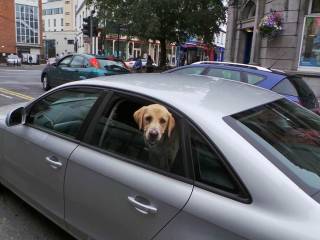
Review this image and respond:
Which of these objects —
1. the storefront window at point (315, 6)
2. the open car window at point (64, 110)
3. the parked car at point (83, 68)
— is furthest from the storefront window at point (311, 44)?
the open car window at point (64, 110)

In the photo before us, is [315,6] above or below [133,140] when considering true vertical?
above

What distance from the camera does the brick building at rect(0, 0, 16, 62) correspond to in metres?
66.5

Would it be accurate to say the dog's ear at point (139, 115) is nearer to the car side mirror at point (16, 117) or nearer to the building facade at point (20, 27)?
the car side mirror at point (16, 117)

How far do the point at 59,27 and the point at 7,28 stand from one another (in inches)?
1164

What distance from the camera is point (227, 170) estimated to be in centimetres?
213

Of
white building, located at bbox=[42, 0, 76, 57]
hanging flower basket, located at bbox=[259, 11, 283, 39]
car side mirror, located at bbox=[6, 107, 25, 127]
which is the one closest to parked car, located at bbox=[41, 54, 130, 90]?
hanging flower basket, located at bbox=[259, 11, 283, 39]

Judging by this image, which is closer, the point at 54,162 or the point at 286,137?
the point at 286,137

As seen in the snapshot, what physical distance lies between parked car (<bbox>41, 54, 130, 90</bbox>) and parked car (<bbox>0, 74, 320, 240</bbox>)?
8.17 m

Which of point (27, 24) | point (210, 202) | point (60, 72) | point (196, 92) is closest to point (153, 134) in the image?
point (196, 92)

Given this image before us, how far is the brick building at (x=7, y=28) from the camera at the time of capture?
66500 millimetres

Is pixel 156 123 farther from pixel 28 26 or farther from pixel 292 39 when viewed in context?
pixel 28 26

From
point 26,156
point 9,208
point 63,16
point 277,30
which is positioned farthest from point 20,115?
point 63,16

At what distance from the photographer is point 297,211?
1.90 metres

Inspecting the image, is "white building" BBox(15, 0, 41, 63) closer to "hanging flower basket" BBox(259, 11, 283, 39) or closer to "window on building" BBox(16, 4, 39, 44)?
"window on building" BBox(16, 4, 39, 44)
